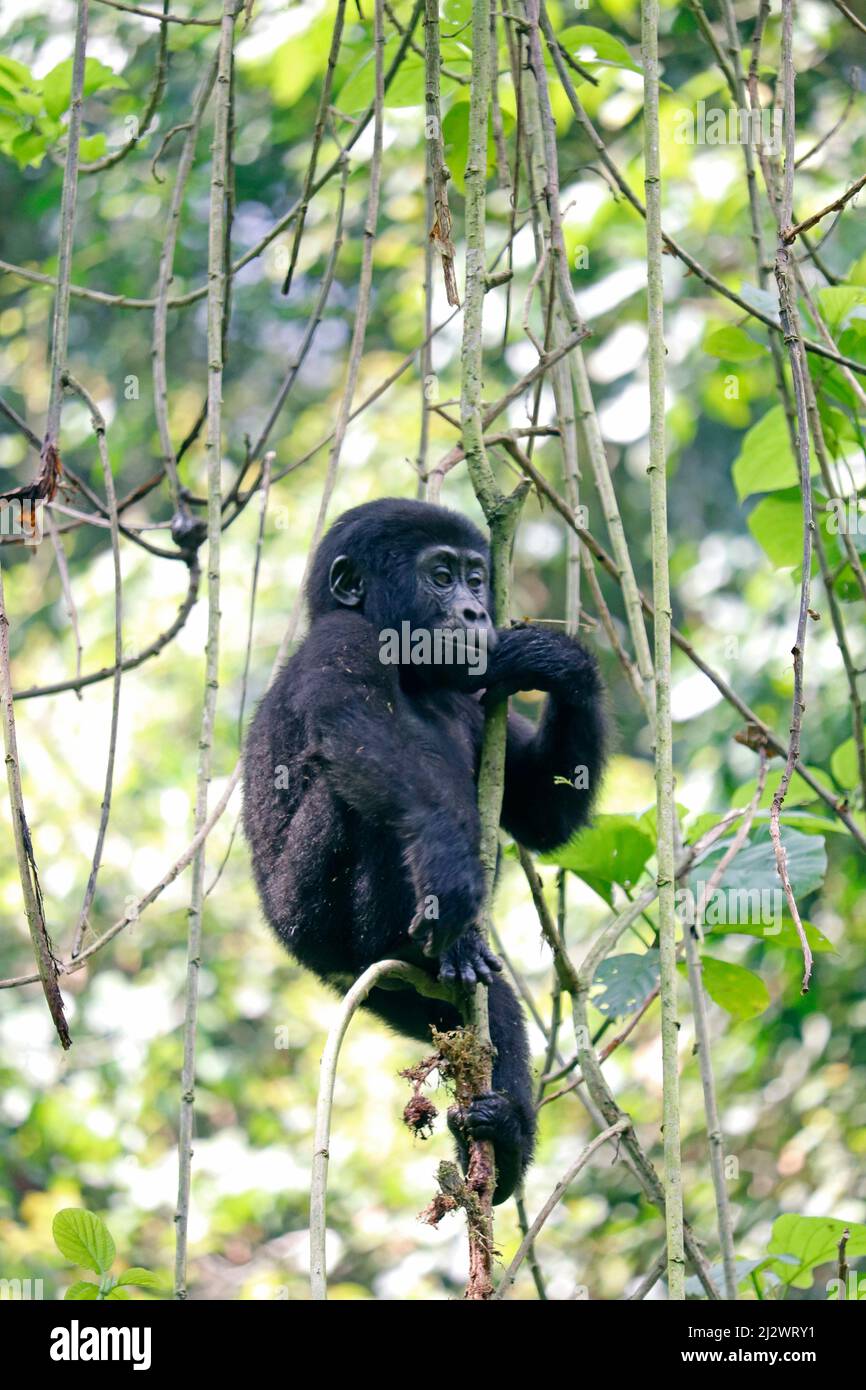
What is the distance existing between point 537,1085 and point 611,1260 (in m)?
5.00

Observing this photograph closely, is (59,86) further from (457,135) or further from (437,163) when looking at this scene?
(437,163)

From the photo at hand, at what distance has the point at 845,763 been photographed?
409 cm

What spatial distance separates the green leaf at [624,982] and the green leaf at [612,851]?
0.64ft

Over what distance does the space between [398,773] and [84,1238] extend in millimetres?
1194

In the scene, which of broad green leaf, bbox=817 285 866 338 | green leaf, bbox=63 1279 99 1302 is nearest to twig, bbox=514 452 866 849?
broad green leaf, bbox=817 285 866 338

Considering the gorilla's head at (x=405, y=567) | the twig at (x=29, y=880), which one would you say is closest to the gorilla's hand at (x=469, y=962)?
the twig at (x=29, y=880)

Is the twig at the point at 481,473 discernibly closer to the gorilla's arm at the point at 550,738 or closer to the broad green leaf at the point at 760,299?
the gorilla's arm at the point at 550,738

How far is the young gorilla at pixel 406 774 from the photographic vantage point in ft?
10.5

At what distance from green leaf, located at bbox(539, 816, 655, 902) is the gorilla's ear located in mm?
935

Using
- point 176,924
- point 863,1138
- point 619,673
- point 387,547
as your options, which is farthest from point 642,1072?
point 387,547

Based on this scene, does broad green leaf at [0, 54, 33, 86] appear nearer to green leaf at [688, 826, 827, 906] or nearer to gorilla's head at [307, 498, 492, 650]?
gorilla's head at [307, 498, 492, 650]

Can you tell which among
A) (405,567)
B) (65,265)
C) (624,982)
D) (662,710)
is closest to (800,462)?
(662,710)

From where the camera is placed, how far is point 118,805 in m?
10.1
